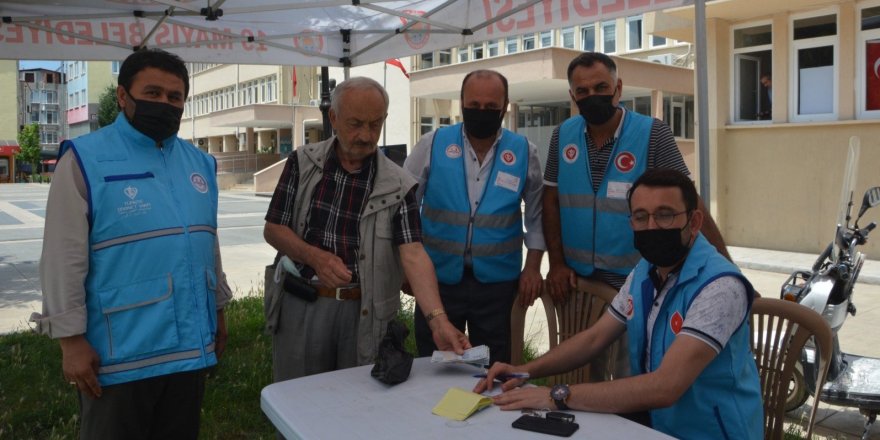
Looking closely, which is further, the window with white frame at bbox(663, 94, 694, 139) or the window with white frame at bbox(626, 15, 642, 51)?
the window with white frame at bbox(626, 15, 642, 51)

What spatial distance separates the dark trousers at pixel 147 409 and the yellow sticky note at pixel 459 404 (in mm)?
1033

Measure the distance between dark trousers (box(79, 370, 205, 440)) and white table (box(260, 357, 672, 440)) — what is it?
51cm

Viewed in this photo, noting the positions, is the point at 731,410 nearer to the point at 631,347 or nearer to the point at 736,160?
the point at 631,347

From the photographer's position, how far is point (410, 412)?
209 centimetres

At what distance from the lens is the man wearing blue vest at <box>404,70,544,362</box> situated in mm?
3434

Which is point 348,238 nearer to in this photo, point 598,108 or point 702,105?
point 598,108

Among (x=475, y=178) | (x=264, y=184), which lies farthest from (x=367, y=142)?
(x=264, y=184)

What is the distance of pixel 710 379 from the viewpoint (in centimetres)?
220

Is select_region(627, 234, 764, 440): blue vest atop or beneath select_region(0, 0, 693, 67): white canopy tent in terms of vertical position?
beneath

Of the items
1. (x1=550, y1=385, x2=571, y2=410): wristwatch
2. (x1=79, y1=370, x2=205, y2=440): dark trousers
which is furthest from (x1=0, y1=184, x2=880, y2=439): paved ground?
(x1=79, y1=370, x2=205, y2=440): dark trousers

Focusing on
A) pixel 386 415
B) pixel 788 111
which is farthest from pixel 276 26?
pixel 788 111

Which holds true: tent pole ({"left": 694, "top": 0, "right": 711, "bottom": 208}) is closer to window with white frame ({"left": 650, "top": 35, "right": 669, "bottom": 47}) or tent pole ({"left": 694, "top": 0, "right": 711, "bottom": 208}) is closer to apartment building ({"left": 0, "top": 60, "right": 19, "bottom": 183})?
window with white frame ({"left": 650, "top": 35, "right": 669, "bottom": 47})

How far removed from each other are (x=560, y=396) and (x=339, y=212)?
125 centimetres

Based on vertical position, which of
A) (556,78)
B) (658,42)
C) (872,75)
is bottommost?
(872,75)
